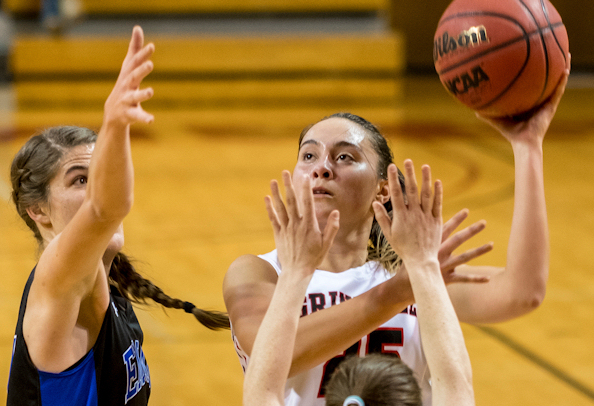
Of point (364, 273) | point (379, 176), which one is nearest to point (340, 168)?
point (379, 176)

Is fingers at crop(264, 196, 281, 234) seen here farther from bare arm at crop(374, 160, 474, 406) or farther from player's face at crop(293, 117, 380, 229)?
player's face at crop(293, 117, 380, 229)

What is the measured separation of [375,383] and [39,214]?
1.04 meters

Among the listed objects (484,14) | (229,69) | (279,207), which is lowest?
(279,207)

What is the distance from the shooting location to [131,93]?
5.22 feet

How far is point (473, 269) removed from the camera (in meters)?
2.27

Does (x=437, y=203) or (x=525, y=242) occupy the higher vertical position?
(x=437, y=203)

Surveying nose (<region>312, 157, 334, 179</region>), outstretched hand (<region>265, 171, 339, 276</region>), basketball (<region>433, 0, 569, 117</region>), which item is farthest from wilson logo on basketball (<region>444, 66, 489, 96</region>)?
outstretched hand (<region>265, 171, 339, 276</region>)

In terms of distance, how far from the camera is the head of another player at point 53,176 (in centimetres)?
202

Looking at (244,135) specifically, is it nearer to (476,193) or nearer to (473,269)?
(476,193)

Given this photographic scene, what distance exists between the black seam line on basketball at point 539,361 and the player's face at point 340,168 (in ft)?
6.50

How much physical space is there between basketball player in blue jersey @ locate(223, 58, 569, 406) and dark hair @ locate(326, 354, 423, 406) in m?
0.24

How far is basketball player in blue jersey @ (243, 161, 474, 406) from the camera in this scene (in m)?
1.61

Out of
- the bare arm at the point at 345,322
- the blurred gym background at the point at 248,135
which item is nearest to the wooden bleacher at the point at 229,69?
the blurred gym background at the point at 248,135

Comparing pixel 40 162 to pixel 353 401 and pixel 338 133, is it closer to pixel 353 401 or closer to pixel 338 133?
pixel 338 133
